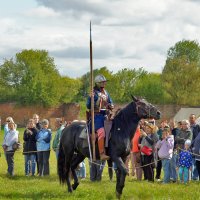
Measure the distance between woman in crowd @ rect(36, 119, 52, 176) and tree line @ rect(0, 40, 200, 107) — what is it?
5951cm

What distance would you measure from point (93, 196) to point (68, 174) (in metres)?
1.92

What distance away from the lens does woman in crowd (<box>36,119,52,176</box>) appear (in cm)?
1941

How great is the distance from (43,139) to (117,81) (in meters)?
70.8

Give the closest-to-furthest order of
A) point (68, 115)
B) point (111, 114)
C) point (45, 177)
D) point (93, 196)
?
point (93, 196) → point (111, 114) → point (45, 177) → point (68, 115)

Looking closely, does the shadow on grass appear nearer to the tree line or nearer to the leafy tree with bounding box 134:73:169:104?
the tree line

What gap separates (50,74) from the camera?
88.8 meters

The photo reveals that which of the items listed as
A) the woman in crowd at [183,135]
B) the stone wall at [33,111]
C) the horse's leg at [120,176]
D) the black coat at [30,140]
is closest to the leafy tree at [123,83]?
the stone wall at [33,111]

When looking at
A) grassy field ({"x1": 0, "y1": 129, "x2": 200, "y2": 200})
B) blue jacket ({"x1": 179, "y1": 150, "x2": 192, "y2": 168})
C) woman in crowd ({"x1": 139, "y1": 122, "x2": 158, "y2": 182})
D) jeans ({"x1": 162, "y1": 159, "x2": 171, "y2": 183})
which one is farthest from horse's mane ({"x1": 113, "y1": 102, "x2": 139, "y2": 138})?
jeans ({"x1": 162, "y1": 159, "x2": 171, "y2": 183})

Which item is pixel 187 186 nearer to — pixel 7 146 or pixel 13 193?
pixel 13 193

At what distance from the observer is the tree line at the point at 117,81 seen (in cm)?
7856

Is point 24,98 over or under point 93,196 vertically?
over

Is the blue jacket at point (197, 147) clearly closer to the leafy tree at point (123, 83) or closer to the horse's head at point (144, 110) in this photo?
the horse's head at point (144, 110)

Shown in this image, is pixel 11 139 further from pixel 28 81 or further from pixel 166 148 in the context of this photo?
pixel 28 81

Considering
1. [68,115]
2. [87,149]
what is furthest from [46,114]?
[87,149]
